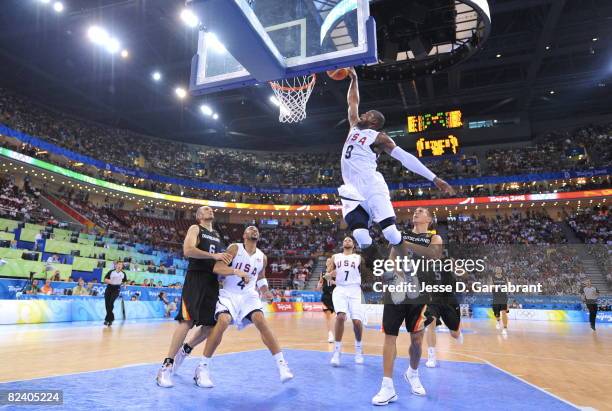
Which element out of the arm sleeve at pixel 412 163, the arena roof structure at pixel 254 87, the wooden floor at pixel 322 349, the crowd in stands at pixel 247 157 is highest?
the arena roof structure at pixel 254 87

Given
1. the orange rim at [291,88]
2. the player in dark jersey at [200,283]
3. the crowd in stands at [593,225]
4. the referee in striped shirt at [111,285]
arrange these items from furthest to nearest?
1. the crowd in stands at [593,225]
2. the referee in striped shirt at [111,285]
3. the orange rim at [291,88]
4. the player in dark jersey at [200,283]

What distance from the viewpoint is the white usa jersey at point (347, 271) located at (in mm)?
7762

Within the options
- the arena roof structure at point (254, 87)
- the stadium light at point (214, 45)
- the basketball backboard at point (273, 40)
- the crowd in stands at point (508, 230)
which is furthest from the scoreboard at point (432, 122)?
the stadium light at point (214, 45)

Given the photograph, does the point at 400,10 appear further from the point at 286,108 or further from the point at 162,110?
the point at 162,110

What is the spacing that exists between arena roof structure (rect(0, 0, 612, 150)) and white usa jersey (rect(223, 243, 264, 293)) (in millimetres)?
11463

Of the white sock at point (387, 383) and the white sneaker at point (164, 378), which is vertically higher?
the white sock at point (387, 383)

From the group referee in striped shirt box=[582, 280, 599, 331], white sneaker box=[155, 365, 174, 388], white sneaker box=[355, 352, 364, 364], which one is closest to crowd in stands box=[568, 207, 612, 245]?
referee in striped shirt box=[582, 280, 599, 331]

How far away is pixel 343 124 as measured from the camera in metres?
39.5

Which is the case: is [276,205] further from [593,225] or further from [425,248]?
[425,248]

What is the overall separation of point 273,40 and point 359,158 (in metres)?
2.54

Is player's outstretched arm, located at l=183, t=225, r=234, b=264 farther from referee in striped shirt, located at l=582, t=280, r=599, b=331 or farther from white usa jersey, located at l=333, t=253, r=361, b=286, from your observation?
referee in striped shirt, located at l=582, t=280, r=599, b=331

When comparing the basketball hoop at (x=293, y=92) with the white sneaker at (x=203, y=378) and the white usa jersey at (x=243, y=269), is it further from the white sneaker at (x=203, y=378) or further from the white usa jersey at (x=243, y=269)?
the white sneaker at (x=203, y=378)

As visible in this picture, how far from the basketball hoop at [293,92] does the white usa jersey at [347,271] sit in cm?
404

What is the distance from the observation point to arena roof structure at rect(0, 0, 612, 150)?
21.9 metres
